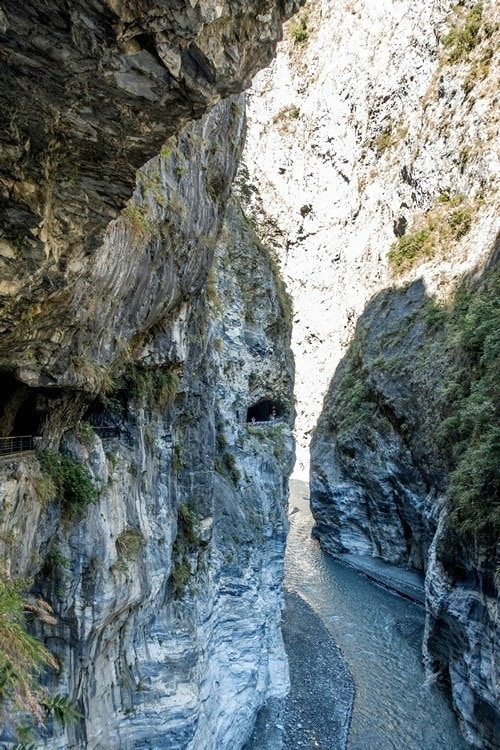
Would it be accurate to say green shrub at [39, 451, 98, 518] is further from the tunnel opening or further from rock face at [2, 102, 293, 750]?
the tunnel opening

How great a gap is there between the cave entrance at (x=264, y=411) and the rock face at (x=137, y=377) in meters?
3.98

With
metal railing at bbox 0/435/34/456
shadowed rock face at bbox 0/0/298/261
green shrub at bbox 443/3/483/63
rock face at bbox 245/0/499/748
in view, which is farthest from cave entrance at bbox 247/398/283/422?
green shrub at bbox 443/3/483/63

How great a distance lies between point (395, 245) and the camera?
39.4 meters

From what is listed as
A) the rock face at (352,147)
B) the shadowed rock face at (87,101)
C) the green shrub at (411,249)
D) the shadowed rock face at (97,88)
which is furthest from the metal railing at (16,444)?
the green shrub at (411,249)

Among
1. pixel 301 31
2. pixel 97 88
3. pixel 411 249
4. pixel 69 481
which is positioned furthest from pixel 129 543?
pixel 301 31

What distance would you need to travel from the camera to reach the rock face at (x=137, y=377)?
4090 millimetres

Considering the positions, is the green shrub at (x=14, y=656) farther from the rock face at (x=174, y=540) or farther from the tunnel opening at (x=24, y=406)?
the tunnel opening at (x=24, y=406)

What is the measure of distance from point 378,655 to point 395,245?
29.8 meters

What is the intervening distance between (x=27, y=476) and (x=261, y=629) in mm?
13796

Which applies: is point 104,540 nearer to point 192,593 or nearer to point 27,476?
point 27,476

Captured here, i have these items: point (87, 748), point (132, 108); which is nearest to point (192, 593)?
point (87, 748)

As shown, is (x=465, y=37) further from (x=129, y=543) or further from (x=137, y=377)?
(x=129, y=543)

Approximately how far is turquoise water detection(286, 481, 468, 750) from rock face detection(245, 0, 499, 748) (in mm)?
1573

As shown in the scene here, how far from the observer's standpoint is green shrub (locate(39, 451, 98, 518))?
9.12 meters
